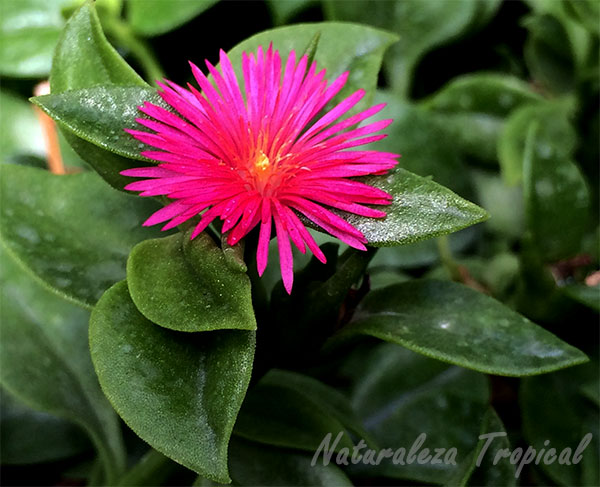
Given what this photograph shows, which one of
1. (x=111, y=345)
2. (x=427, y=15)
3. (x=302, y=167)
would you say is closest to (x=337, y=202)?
(x=302, y=167)

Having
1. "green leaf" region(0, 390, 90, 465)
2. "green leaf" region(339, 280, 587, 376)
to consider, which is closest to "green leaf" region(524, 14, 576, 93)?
"green leaf" region(339, 280, 587, 376)

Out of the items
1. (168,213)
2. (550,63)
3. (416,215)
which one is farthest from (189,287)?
(550,63)

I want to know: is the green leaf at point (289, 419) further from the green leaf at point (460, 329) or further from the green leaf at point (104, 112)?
the green leaf at point (104, 112)

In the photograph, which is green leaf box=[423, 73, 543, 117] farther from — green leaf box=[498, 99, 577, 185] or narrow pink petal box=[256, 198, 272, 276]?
narrow pink petal box=[256, 198, 272, 276]

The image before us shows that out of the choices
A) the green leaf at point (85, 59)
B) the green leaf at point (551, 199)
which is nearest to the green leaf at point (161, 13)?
the green leaf at point (85, 59)

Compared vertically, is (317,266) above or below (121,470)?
above

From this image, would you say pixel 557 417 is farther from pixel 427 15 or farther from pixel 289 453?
pixel 427 15
